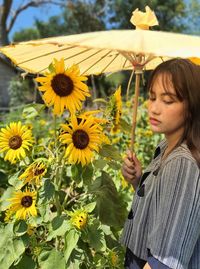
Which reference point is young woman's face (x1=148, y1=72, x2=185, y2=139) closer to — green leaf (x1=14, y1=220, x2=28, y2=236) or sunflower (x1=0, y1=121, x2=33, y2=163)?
sunflower (x1=0, y1=121, x2=33, y2=163)

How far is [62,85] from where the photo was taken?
1.57 meters

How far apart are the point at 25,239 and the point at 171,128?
712mm

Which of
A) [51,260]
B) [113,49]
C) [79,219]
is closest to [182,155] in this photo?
[113,49]

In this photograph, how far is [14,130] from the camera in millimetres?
1775

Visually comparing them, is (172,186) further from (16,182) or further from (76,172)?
(16,182)

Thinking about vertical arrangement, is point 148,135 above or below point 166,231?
below

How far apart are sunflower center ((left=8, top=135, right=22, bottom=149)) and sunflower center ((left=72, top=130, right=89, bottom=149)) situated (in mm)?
264

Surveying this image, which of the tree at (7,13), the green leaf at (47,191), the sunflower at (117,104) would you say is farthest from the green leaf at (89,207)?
the tree at (7,13)

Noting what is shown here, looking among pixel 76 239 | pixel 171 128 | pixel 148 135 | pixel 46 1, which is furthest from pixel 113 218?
pixel 46 1

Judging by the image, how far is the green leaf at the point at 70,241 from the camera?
64.2 inches

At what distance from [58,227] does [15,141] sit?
13.7 inches

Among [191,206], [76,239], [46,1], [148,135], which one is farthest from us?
[46,1]

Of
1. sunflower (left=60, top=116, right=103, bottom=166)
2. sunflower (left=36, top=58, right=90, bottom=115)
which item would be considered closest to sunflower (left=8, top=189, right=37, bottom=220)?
sunflower (left=60, top=116, right=103, bottom=166)

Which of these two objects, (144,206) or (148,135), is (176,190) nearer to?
(144,206)
